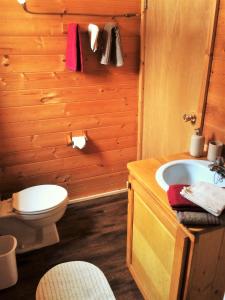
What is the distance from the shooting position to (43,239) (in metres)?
2.11

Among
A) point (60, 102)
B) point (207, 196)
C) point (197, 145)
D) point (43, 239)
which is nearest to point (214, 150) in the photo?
point (197, 145)

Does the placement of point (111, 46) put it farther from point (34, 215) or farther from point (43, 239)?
point (43, 239)

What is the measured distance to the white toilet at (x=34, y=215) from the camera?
1.88 meters

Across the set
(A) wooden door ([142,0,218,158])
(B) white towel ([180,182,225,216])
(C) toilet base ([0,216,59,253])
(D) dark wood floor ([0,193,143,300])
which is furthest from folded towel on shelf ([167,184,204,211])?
(C) toilet base ([0,216,59,253])

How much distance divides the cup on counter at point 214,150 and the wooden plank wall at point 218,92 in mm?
94

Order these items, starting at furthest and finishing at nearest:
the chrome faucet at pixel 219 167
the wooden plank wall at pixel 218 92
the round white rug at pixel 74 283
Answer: the round white rug at pixel 74 283 < the wooden plank wall at pixel 218 92 < the chrome faucet at pixel 219 167

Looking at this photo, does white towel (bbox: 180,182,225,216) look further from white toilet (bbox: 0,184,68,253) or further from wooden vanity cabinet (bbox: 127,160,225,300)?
white toilet (bbox: 0,184,68,253)

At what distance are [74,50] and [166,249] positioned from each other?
1571 millimetres

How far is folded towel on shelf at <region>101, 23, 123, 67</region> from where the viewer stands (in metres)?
2.07

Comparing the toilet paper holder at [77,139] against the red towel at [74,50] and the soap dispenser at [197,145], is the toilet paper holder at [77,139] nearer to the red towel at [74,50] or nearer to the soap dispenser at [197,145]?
the red towel at [74,50]

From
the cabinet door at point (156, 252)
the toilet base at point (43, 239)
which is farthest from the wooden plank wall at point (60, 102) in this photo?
the cabinet door at point (156, 252)

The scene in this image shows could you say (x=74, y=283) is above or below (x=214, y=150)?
below

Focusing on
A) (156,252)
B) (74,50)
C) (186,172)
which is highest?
(74,50)

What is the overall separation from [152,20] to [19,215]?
182cm
